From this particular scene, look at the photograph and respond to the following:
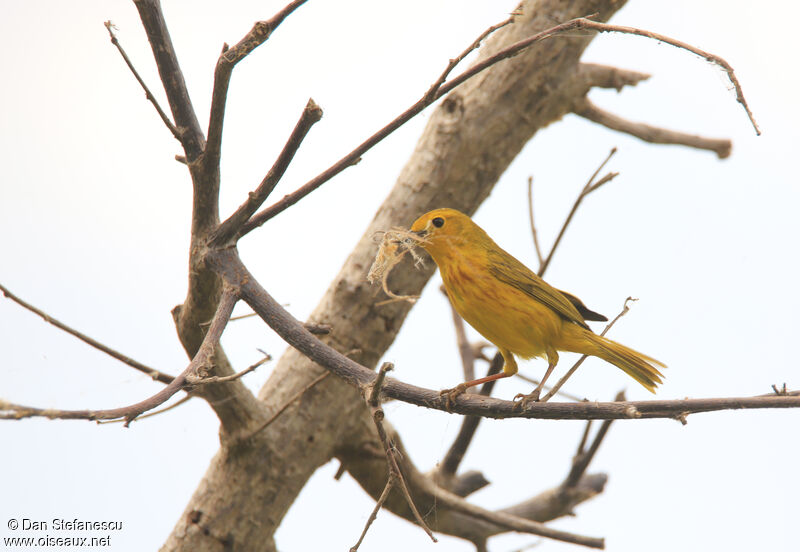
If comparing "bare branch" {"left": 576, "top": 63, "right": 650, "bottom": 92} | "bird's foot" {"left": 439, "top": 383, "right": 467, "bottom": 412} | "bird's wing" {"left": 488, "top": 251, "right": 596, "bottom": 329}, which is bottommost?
"bird's foot" {"left": 439, "top": 383, "right": 467, "bottom": 412}

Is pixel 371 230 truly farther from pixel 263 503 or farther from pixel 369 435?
pixel 263 503

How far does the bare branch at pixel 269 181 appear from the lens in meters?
2.08

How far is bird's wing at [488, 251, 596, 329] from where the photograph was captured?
319cm

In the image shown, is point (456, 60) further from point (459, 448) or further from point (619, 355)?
point (459, 448)

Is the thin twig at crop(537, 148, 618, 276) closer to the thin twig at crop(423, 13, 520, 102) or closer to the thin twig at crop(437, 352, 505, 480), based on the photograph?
the thin twig at crop(437, 352, 505, 480)

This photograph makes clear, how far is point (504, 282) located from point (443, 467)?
2.28m

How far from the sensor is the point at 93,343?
106 inches

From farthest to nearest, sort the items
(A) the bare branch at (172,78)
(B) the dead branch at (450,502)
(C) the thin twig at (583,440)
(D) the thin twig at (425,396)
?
(C) the thin twig at (583,440)
(B) the dead branch at (450,502)
(A) the bare branch at (172,78)
(D) the thin twig at (425,396)

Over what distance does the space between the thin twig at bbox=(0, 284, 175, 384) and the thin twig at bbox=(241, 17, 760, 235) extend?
2.53ft

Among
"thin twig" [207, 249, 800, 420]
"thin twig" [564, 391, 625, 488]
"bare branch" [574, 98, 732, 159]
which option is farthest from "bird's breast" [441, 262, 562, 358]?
"bare branch" [574, 98, 732, 159]

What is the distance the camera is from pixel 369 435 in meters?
4.56

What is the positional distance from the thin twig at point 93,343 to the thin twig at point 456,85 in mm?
771

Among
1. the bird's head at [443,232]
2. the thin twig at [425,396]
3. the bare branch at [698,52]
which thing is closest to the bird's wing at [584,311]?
the bird's head at [443,232]

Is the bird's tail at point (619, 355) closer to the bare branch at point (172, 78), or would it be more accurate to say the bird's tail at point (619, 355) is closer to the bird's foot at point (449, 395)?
the bird's foot at point (449, 395)
